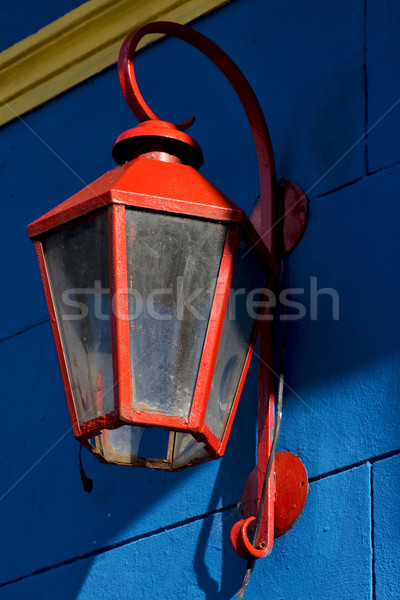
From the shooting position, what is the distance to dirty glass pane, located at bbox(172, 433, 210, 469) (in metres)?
2.24

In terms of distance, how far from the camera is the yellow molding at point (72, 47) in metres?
3.31

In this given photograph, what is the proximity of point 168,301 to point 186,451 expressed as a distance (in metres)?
0.41

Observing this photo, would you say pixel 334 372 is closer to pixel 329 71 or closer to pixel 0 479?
pixel 329 71

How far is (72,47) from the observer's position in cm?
352

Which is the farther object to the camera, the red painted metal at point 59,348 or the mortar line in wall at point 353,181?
the mortar line in wall at point 353,181

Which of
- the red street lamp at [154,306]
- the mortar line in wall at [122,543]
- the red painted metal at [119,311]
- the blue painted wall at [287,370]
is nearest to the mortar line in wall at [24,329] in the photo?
the blue painted wall at [287,370]

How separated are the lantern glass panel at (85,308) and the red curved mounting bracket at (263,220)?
17.0 inches

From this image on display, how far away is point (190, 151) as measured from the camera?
2.42m

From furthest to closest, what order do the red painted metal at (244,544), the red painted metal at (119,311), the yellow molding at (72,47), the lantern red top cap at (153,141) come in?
1. the yellow molding at (72,47)
2. the lantern red top cap at (153,141)
3. the red painted metal at (244,544)
4. the red painted metal at (119,311)

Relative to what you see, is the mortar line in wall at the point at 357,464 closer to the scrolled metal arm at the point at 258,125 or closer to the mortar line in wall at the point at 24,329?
the scrolled metal arm at the point at 258,125

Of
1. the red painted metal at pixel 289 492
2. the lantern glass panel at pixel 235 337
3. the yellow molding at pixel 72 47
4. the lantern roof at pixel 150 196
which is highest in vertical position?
the yellow molding at pixel 72 47

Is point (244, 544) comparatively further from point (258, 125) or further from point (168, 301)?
point (258, 125)

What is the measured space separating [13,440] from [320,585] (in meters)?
1.19

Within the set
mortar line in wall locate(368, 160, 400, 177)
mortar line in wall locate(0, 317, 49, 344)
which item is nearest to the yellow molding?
mortar line in wall locate(0, 317, 49, 344)
